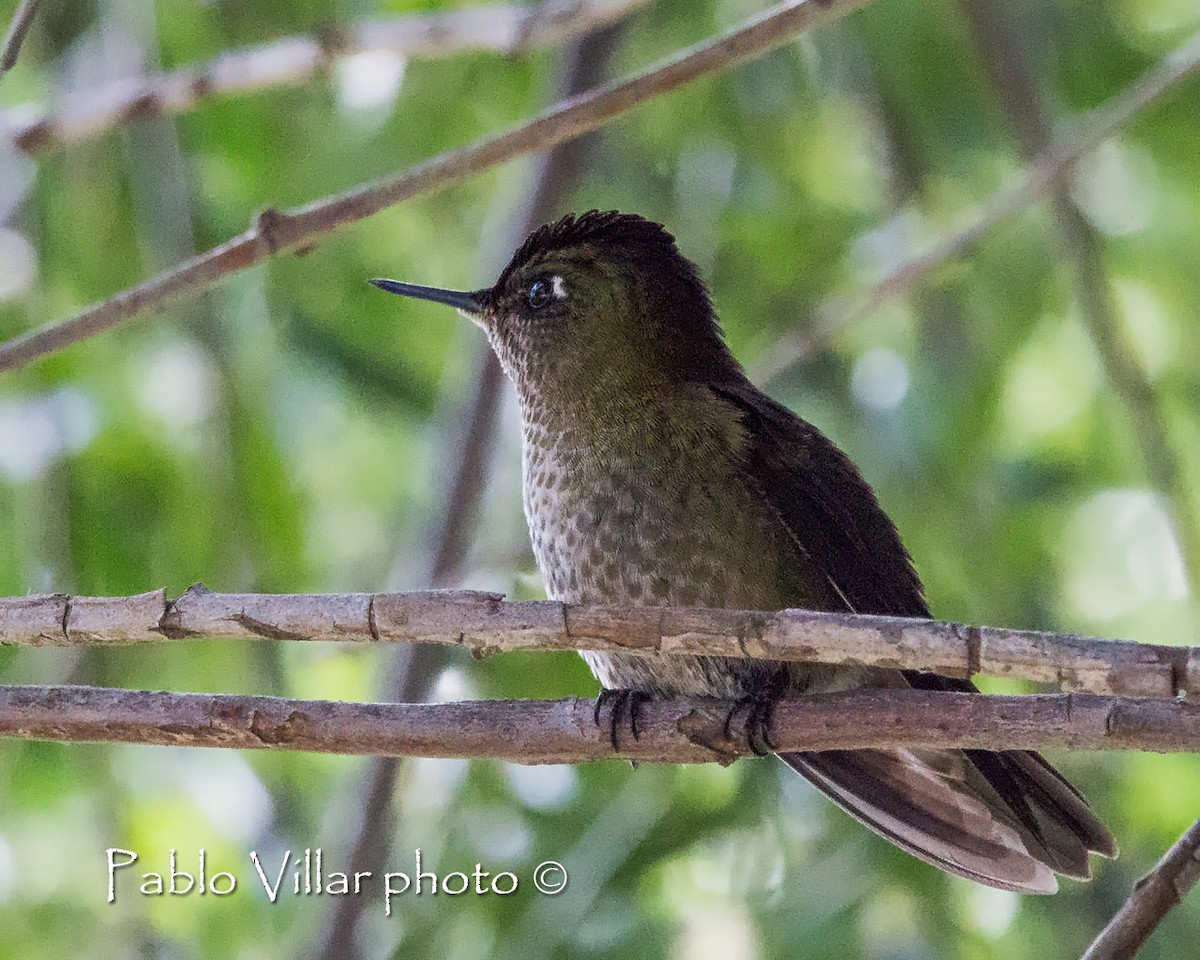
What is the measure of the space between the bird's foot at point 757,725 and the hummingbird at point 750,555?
11 centimetres

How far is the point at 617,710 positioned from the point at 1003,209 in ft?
6.22

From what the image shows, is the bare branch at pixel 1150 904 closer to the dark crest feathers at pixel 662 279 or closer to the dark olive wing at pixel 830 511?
the dark olive wing at pixel 830 511

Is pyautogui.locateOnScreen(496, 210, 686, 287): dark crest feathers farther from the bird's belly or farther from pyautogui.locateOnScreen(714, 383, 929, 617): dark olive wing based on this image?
the bird's belly

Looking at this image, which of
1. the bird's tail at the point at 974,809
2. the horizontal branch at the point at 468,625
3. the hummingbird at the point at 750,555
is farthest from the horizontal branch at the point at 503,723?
the bird's tail at the point at 974,809

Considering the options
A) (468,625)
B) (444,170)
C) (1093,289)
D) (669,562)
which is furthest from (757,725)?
(1093,289)

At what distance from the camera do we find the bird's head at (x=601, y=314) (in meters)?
3.52

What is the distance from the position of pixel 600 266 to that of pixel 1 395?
183cm

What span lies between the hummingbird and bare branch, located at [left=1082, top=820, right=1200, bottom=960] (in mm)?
708

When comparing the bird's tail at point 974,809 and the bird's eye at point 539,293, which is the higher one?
the bird's eye at point 539,293

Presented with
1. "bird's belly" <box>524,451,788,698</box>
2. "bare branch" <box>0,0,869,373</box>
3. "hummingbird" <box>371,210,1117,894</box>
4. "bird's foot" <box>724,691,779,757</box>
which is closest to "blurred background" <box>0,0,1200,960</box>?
"hummingbird" <box>371,210,1117,894</box>

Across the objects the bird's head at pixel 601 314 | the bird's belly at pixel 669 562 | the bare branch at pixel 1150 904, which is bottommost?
the bare branch at pixel 1150 904

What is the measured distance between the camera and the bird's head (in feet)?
11.6

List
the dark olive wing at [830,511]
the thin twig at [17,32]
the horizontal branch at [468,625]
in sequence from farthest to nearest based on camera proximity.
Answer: the dark olive wing at [830,511] → the thin twig at [17,32] → the horizontal branch at [468,625]

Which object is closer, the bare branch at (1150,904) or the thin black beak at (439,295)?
the bare branch at (1150,904)
